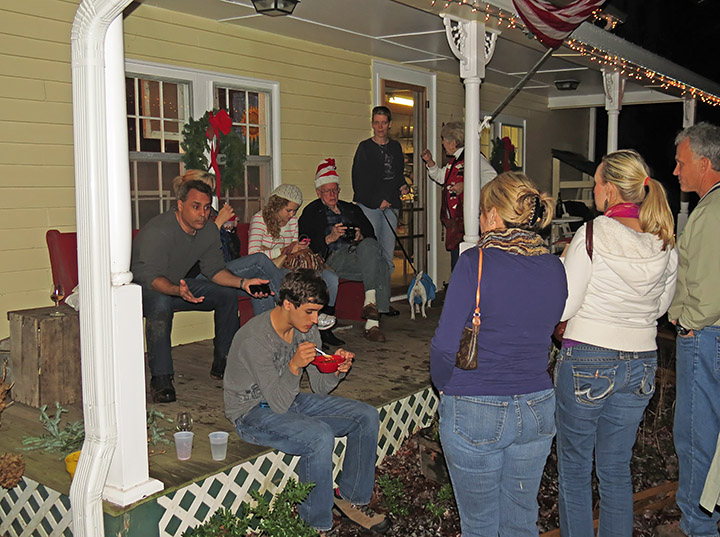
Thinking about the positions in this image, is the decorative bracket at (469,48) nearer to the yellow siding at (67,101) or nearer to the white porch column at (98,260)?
the yellow siding at (67,101)

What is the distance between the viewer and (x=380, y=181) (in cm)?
702

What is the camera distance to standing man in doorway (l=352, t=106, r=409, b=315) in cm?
696

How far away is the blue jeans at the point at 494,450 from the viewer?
2.39 metres

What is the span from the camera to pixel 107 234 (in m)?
2.98

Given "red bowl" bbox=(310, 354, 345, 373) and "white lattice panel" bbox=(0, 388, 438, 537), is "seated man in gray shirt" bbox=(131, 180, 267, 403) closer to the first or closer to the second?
"white lattice panel" bbox=(0, 388, 438, 537)

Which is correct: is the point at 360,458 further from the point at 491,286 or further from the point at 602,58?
the point at 602,58

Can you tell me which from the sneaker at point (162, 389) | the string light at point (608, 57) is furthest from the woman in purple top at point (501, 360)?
the string light at point (608, 57)

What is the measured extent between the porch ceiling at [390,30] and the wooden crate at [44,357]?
2.64 meters

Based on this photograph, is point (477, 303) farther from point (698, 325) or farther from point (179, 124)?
point (179, 124)

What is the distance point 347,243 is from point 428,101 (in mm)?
3278

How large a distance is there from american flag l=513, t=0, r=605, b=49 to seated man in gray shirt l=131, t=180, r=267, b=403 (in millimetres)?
2483

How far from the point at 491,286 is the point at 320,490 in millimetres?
1624

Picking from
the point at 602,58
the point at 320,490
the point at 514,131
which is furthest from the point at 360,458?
the point at 514,131

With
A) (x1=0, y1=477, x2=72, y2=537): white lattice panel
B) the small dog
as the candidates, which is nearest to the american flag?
the small dog
